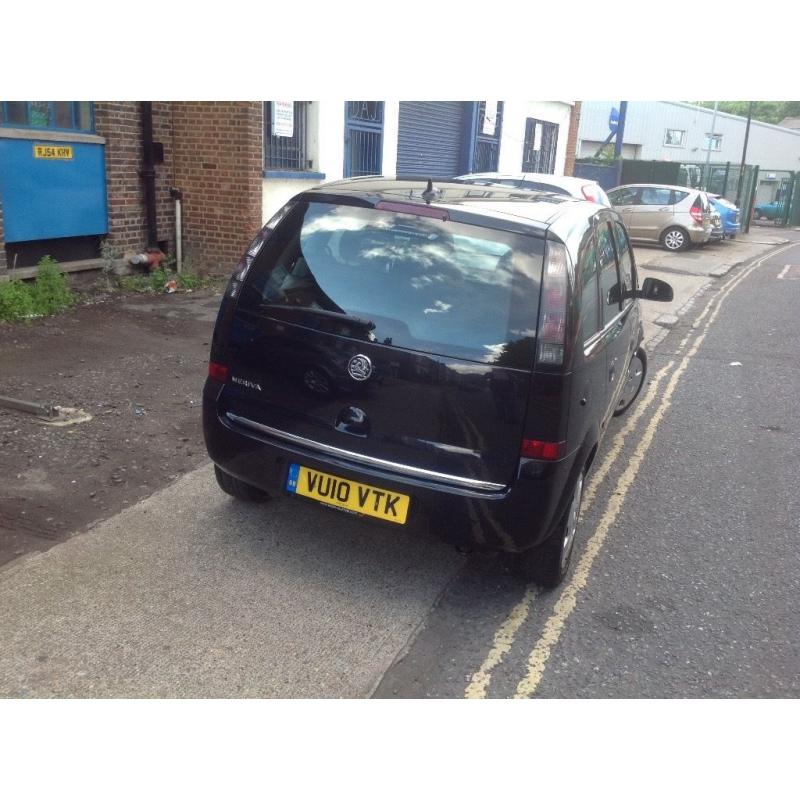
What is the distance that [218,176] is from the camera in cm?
1013

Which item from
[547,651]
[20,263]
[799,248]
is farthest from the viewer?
[799,248]

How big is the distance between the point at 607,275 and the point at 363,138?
30.5 ft

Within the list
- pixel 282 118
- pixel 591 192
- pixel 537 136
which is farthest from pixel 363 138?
pixel 537 136

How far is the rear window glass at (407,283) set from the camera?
10.8ft

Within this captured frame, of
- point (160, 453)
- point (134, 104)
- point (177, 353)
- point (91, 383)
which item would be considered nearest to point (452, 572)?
point (160, 453)

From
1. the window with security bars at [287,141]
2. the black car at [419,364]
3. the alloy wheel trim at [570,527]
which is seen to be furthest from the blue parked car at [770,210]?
the black car at [419,364]

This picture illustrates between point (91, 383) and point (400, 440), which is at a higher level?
point (400, 440)

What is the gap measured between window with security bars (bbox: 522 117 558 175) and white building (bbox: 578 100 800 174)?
26620mm

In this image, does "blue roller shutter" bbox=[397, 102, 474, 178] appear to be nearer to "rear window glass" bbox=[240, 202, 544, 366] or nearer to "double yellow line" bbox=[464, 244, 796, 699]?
"double yellow line" bbox=[464, 244, 796, 699]

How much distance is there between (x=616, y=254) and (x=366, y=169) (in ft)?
29.3

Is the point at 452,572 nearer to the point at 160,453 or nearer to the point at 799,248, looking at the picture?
the point at 160,453

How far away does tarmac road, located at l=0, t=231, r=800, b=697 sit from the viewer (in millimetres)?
3064

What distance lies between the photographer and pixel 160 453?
499 centimetres

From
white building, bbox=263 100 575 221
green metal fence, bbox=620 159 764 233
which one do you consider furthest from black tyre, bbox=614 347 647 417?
green metal fence, bbox=620 159 764 233
